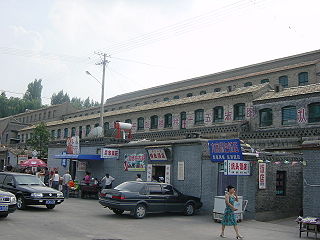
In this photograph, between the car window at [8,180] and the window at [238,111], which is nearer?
the car window at [8,180]

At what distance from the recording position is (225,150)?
17.6 metres

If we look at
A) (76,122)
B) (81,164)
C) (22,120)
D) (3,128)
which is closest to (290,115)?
(81,164)

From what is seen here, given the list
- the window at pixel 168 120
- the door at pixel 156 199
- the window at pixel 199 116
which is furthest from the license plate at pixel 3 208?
the window at pixel 168 120

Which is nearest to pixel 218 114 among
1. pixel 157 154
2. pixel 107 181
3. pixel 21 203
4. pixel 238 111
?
pixel 238 111

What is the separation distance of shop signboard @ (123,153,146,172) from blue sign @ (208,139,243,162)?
6124 mm

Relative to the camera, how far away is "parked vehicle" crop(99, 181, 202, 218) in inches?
631

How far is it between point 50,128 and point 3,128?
19880 mm

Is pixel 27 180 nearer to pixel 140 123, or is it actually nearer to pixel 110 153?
pixel 110 153

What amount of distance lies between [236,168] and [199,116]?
58.4ft

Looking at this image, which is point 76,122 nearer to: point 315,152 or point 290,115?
point 290,115

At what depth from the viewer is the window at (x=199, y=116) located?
1346 inches

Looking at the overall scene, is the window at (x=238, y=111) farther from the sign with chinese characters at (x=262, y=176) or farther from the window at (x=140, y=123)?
the sign with chinese characters at (x=262, y=176)

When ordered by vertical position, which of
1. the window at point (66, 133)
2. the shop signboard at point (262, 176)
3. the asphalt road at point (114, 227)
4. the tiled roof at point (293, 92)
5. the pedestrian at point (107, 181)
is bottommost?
the asphalt road at point (114, 227)

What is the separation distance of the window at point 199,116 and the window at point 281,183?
606 inches
